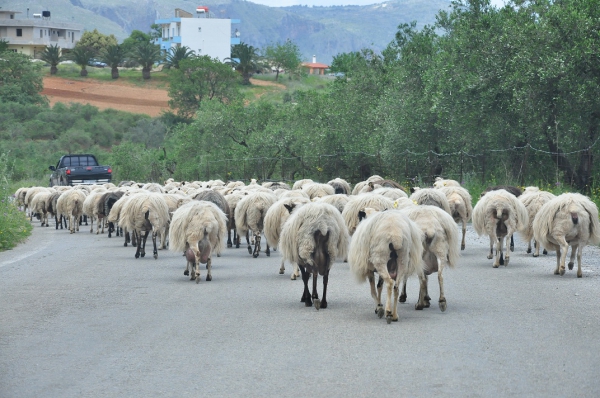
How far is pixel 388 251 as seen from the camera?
11141 mm

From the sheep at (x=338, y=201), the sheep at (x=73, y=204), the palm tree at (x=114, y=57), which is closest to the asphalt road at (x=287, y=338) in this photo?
the sheep at (x=338, y=201)

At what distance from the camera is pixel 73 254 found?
835 inches

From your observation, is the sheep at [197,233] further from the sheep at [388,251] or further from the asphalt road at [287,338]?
the sheep at [388,251]

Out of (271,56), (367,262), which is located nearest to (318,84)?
(271,56)

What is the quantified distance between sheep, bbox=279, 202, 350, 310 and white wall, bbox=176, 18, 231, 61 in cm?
15477

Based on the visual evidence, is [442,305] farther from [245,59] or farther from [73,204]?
[245,59]

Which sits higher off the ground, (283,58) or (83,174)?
(283,58)

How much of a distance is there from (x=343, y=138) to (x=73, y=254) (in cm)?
2686

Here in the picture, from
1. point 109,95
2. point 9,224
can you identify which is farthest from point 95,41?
point 9,224

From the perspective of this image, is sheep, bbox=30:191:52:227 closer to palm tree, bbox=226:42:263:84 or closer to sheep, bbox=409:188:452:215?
sheep, bbox=409:188:452:215

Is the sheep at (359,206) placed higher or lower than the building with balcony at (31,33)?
lower

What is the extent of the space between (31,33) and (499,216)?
150 metres

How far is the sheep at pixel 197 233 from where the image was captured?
50.7ft

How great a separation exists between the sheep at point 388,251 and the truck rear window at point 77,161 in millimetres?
38125
